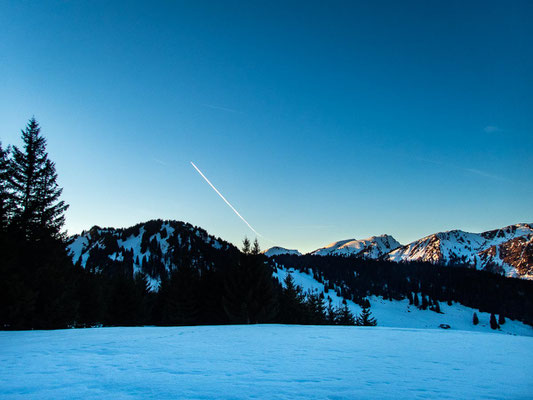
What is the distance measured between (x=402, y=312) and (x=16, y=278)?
215 m

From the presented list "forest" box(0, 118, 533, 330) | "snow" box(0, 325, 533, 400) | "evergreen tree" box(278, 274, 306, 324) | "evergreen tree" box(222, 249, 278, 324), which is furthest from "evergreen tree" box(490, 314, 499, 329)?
"snow" box(0, 325, 533, 400)

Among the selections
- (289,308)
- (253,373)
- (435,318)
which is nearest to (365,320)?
(289,308)

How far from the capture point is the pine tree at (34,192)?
827 inches

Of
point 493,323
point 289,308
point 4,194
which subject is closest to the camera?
point 4,194

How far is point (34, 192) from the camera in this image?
2241 cm

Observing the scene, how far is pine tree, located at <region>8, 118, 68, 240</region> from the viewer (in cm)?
2102

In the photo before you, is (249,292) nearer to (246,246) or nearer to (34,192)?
(246,246)

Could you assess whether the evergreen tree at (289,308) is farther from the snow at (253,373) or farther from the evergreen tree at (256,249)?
the snow at (253,373)

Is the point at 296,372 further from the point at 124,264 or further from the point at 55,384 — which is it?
the point at 124,264

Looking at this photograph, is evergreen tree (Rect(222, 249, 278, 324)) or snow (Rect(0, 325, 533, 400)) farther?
evergreen tree (Rect(222, 249, 278, 324))

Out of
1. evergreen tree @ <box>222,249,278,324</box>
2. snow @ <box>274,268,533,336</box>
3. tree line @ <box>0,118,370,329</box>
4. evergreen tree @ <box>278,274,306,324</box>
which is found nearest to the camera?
tree line @ <box>0,118,370,329</box>

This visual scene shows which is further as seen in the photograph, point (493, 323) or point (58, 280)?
point (493, 323)

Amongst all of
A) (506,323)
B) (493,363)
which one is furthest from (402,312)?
(493,363)

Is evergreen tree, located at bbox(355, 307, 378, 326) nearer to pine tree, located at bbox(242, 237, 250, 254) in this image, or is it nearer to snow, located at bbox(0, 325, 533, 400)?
pine tree, located at bbox(242, 237, 250, 254)
